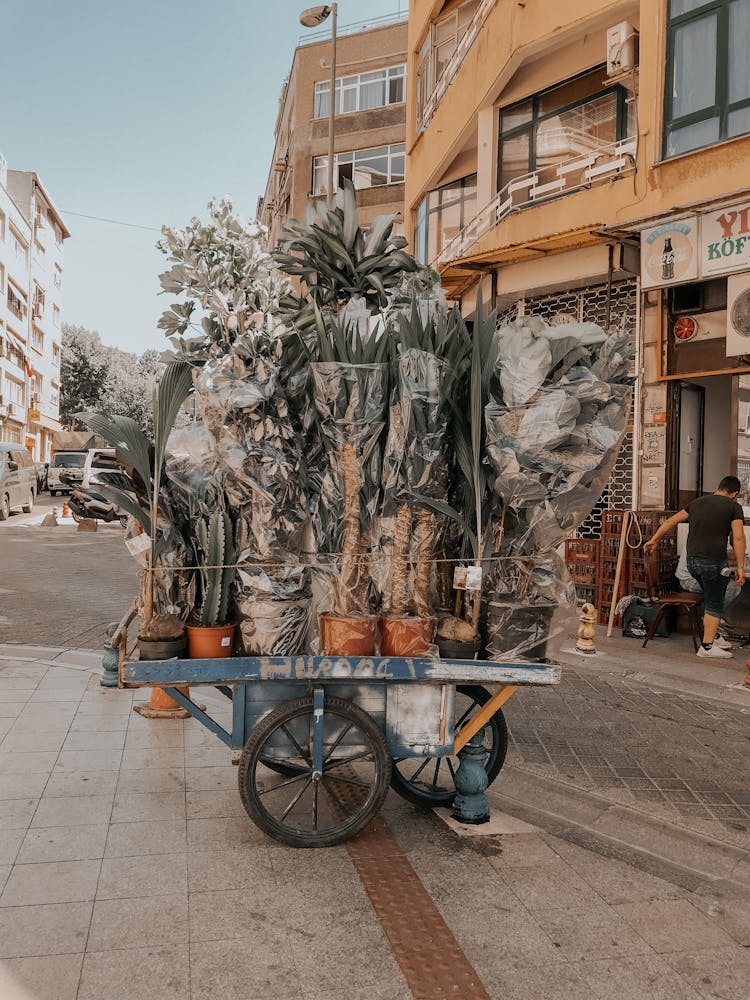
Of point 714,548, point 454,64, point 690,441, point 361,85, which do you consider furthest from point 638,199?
point 361,85

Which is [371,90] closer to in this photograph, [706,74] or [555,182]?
[555,182]

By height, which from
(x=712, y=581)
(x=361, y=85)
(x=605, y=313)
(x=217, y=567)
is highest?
(x=361, y=85)

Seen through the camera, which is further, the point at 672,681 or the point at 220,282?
the point at 672,681

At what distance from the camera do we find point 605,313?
11.3m

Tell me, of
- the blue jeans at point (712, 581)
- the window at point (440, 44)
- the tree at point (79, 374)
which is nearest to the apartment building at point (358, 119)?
the window at point (440, 44)

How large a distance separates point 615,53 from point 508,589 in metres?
9.30

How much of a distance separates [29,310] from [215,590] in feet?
175

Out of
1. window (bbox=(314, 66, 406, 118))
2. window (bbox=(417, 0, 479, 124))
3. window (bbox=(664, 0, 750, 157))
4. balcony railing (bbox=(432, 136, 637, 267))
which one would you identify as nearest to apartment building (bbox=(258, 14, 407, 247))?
window (bbox=(314, 66, 406, 118))

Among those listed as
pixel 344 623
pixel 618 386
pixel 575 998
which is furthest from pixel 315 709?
pixel 618 386

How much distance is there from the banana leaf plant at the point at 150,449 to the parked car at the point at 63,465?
30036 mm

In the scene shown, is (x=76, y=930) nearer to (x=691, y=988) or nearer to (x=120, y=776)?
(x=120, y=776)

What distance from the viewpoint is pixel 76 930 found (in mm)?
3137

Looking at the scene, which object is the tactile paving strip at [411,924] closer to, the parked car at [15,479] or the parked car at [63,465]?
the parked car at [15,479]

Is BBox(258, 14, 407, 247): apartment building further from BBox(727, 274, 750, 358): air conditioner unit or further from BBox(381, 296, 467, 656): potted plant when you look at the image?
BBox(381, 296, 467, 656): potted plant
